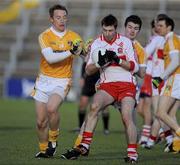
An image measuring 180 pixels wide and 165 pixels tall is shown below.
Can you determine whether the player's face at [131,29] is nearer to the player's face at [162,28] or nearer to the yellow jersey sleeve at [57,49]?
the player's face at [162,28]

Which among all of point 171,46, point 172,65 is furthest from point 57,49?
point 171,46

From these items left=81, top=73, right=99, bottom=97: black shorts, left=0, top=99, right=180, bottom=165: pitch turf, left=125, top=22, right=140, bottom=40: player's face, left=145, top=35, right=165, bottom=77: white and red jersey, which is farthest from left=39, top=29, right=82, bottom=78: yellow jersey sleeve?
left=81, top=73, right=99, bottom=97: black shorts

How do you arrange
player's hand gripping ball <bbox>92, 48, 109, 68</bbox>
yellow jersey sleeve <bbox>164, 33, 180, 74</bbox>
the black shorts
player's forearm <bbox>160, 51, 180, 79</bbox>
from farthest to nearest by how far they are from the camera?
the black shorts → yellow jersey sleeve <bbox>164, 33, 180, 74</bbox> → player's forearm <bbox>160, 51, 180, 79</bbox> → player's hand gripping ball <bbox>92, 48, 109, 68</bbox>

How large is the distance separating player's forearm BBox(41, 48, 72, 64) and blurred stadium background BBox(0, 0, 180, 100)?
62.1ft

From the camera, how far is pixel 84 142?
11.8m

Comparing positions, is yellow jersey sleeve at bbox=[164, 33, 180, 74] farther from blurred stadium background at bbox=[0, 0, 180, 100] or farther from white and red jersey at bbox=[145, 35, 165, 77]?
blurred stadium background at bbox=[0, 0, 180, 100]

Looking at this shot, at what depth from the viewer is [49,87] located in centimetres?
1198

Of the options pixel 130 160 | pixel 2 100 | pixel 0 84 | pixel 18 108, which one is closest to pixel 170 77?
pixel 130 160

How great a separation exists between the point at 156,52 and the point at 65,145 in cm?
251

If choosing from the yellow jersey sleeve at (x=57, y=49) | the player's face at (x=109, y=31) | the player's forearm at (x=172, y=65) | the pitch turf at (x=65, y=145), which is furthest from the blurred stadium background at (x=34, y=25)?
the player's face at (x=109, y=31)

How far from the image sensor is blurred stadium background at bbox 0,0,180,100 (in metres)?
31.8

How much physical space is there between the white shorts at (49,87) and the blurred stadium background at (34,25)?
18.7m

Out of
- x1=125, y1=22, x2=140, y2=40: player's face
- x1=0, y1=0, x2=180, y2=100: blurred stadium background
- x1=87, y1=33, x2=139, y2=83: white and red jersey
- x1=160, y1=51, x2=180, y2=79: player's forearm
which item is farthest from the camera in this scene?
x1=0, y1=0, x2=180, y2=100: blurred stadium background

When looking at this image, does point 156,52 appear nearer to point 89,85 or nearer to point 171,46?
point 171,46
